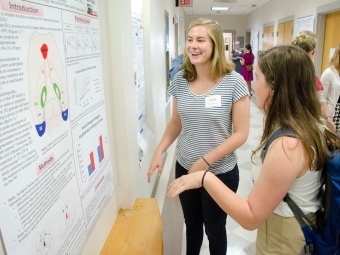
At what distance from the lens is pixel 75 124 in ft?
3.46

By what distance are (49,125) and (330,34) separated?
16.0ft

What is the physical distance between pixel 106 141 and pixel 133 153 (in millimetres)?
370

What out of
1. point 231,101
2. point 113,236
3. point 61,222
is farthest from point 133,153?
point 61,222

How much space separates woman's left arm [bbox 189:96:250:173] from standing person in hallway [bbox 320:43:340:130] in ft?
4.95

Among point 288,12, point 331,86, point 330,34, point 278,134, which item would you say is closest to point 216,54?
point 278,134

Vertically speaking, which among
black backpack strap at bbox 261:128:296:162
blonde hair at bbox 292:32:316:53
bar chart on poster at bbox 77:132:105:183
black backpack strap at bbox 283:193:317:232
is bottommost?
black backpack strap at bbox 283:193:317:232

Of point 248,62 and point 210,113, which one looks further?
point 248,62

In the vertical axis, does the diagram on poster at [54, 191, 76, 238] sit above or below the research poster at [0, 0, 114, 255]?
below

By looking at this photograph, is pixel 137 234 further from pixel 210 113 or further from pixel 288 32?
pixel 288 32

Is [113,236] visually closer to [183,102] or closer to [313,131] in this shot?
[183,102]

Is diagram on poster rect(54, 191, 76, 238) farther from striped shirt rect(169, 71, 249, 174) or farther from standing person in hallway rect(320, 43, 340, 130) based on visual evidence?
standing person in hallway rect(320, 43, 340, 130)

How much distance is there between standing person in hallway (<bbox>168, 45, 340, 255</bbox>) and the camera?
3.02 feet

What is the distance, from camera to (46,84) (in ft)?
2.77

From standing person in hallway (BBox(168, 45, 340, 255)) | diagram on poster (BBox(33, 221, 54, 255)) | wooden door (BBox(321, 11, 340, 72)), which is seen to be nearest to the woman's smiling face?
standing person in hallway (BBox(168, 45, 340, 255))
